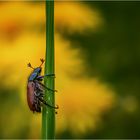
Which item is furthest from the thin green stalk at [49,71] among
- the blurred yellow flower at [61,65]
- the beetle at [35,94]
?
the blurred yellow flower at [61,65]

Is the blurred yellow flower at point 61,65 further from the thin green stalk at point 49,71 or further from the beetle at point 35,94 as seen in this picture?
the thin green stalk at point 49,71

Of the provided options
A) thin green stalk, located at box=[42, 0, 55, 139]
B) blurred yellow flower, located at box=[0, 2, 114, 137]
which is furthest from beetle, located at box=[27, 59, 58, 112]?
blurred yellow flower, located at box=[0, 2, 114, 137]

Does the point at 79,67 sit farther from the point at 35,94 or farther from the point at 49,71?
the point at 49,71

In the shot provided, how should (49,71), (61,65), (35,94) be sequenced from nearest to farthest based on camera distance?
(49,71) < (35,94) < (61,65)

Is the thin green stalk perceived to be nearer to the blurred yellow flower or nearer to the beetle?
the beetle

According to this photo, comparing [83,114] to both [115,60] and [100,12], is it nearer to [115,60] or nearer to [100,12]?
[115,60]

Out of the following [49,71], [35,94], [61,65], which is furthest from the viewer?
[61,65]

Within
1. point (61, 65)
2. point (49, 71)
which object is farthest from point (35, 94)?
point (61, 65)

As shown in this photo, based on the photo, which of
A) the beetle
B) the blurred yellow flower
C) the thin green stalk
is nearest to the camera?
the thin green stalk
